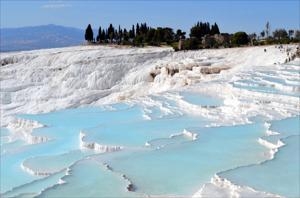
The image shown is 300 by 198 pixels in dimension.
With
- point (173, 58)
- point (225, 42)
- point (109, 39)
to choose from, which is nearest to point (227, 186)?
point (173, 58)

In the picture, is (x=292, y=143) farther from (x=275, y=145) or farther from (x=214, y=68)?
(x=214, y=68)

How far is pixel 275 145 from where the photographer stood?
833 cm

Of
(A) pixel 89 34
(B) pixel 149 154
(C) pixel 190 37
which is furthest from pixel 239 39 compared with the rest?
(B) pixel 149 154

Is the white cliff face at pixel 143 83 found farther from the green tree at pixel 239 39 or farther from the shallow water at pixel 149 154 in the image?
the green tree at pixel 239 39

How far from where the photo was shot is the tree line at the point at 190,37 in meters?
33.1

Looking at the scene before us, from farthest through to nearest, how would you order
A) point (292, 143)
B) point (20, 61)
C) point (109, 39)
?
point (109, 39)
point (20, 61)
point (292, 143)

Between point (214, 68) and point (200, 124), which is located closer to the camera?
point (200, 124)

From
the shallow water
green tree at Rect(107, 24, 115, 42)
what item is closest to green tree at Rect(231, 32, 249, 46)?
green tree at Rect(107, 24, 115, 42)

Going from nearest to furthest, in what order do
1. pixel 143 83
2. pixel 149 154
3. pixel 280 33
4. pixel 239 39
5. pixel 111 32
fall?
pixel 149 154 → pixel 143 83 → pixel 239 39 → pixel 280 33 → pixel 111 32

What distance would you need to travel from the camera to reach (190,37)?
118 feet

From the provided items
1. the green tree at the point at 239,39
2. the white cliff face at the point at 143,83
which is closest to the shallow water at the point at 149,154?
the white cliff face at the point at 143,83

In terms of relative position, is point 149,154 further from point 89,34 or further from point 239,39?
point 89,34

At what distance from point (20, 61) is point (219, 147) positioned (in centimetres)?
2702

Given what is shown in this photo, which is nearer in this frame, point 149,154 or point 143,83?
point 149,154
